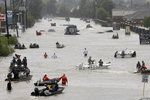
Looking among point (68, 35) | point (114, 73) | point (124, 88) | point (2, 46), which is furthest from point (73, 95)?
point (68, 35)

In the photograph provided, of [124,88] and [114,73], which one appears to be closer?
[124,88]

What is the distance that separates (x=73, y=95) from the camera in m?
50.5

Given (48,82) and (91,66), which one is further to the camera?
(91,66)

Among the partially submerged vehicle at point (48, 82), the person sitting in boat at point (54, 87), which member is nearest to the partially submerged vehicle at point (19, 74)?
the partially submerged vehicle at point (48, 82)

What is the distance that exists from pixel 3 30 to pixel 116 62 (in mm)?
69489

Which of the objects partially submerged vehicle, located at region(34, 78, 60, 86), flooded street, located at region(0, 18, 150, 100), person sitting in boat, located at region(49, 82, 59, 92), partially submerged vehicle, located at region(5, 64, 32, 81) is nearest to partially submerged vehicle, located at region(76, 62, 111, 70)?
flooded street, located at region(0, 18, 150, 100)

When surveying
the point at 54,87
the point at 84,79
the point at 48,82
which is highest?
the point at 48,82

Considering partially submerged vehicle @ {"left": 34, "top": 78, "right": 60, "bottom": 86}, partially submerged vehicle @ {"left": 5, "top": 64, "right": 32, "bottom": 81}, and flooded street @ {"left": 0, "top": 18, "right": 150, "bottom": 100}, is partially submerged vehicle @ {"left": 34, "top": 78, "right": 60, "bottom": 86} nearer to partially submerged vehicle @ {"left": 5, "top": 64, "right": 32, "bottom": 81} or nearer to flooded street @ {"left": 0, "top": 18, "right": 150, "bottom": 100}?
flooded street @ {"left": 0, "top": 18, "right": 150, "bottom": 100}

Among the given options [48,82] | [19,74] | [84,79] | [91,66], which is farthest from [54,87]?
[91,66]

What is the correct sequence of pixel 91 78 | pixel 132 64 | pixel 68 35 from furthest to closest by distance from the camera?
pixel 68 35, pixel 132 64, pixel 91 78

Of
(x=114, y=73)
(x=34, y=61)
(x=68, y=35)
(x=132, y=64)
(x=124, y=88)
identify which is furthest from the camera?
(x=68, y=35)

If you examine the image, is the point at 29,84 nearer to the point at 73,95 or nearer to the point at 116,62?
the point at 73,95

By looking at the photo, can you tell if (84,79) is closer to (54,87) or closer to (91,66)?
(54,87)

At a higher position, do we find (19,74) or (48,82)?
(48,82)
